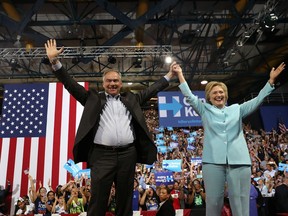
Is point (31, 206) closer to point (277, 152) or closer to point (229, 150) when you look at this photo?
point (229, 150)

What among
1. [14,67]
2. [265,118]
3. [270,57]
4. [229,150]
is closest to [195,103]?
[229,150]

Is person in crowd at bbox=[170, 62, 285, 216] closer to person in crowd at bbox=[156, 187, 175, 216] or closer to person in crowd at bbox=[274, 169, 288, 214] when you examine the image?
person in crowd at bbox=[156, 187, 175, 216]

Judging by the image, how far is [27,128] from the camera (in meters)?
5.19

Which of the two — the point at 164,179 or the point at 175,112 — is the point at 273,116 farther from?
the point at 164,179

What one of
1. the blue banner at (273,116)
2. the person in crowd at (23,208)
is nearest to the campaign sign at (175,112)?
the person in crowd at (23,208)

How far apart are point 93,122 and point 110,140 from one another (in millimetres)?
160

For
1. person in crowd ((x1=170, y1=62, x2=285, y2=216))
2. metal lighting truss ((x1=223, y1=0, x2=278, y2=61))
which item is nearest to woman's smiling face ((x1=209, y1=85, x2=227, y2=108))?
person in crowd ((x1=170, y1=62, x2=285, y2=216))

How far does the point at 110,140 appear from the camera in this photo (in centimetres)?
191

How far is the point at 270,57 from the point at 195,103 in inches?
363

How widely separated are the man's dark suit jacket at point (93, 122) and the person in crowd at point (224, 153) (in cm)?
39

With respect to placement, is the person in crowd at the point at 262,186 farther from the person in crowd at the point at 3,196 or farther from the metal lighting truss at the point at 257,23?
the person in crowd at the point at 3,196

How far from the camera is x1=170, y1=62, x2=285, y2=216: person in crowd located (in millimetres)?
1835

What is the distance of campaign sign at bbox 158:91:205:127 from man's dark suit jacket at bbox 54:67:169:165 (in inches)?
131

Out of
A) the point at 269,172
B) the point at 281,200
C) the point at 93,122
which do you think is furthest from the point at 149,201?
the point at 93,122
